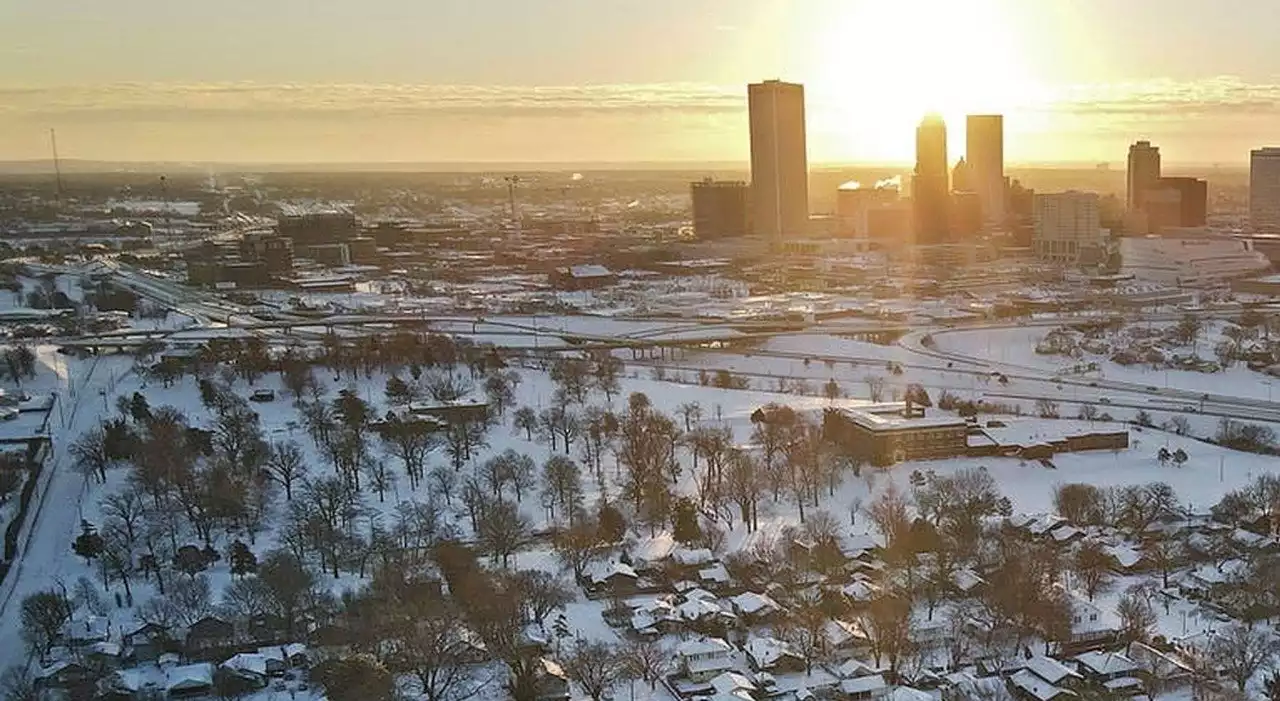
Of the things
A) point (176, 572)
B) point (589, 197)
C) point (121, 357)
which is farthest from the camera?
point (589, 197)

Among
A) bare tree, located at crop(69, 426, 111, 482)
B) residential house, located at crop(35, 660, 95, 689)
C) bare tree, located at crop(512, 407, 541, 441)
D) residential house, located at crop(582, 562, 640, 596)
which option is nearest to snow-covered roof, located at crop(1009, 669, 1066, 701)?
residential house, located at crop(582, 562, 640, 596)

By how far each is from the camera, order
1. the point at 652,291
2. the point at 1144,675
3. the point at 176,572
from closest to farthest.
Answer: the point at 1144,675, the point at 176,572, the point at 652,291

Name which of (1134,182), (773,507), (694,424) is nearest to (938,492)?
(773,507)

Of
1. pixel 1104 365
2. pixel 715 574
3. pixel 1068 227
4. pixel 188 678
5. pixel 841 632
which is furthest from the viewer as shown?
pixel 1068 227

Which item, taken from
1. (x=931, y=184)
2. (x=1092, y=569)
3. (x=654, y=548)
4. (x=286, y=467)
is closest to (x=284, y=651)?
(x=654, y=548)

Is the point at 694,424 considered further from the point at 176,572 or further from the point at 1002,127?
the point at 1002,127

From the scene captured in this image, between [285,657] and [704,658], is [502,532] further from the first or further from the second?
[704,658]

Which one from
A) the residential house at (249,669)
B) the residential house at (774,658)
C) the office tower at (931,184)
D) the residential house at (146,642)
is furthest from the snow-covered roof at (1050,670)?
the office tower at (931,184)
